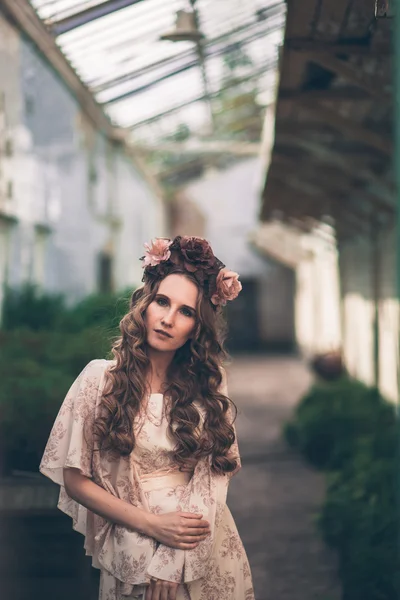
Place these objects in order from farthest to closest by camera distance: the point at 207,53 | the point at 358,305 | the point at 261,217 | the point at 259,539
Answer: the point at 261,217 < the point at 358,305 < the point at 207,53 < the point at 259,539

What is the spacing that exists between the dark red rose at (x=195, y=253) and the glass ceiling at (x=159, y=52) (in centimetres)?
388

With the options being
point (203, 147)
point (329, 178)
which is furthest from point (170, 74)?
point (203, 147)

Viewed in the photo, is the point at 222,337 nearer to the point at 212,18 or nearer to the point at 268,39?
the point at 212,18

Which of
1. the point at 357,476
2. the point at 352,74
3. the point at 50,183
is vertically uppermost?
the point at 50,183

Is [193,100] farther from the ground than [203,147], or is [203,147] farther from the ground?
[203,147]

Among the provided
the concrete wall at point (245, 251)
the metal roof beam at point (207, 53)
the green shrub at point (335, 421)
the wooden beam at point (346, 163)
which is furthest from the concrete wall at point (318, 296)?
the wooden beam at point (346, 163)

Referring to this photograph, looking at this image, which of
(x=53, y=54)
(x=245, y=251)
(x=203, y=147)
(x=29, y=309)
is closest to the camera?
(x=29, y=309)

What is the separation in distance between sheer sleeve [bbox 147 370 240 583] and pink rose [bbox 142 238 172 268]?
54 cm

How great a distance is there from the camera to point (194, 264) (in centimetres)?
220

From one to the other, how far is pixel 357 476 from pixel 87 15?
397 centimetres

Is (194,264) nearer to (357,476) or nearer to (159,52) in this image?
(357,476)

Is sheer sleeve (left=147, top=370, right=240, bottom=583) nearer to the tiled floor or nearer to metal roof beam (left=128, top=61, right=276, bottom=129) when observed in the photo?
the tiled floor

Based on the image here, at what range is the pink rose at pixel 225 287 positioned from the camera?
7.23ft

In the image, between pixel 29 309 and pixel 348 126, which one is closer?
pixel 348 126
